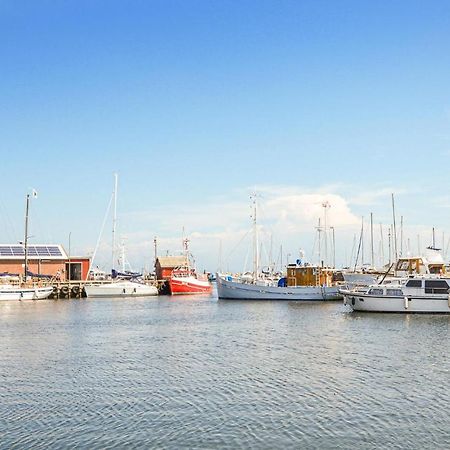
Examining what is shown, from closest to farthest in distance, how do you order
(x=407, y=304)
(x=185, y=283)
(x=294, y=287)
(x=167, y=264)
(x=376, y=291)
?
1. (x=407, y=304)
2. (x=376, y=291)
3. (x=294, y=287)
4. (x=185, y=283)
5. (x=167, y=264)

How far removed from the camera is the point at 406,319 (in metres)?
55.6

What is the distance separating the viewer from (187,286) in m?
111

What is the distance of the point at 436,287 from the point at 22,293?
186 feet

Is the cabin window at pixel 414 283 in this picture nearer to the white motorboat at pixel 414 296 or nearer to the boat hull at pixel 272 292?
the white motorboat at pixel 414 296

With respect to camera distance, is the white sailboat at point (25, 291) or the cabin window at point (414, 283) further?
the white sailboat at point (25, 291)

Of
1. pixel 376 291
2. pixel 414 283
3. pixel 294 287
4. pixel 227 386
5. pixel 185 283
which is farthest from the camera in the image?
pixel 185 283

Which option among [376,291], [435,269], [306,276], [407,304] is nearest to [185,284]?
[306,276]

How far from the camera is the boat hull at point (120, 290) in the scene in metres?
101

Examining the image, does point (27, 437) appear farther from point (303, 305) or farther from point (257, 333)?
point (303, 305)

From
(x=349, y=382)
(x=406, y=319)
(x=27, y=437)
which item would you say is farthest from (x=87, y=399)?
(x=406, y=319)

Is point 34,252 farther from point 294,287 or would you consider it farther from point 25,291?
point 294,287

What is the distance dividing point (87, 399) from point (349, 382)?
1166cm

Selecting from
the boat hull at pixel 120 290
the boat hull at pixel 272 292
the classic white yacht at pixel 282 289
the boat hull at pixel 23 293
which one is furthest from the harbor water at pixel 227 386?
the boat hull at pixel 120 290

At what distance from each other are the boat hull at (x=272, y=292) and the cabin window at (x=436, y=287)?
2095cm
